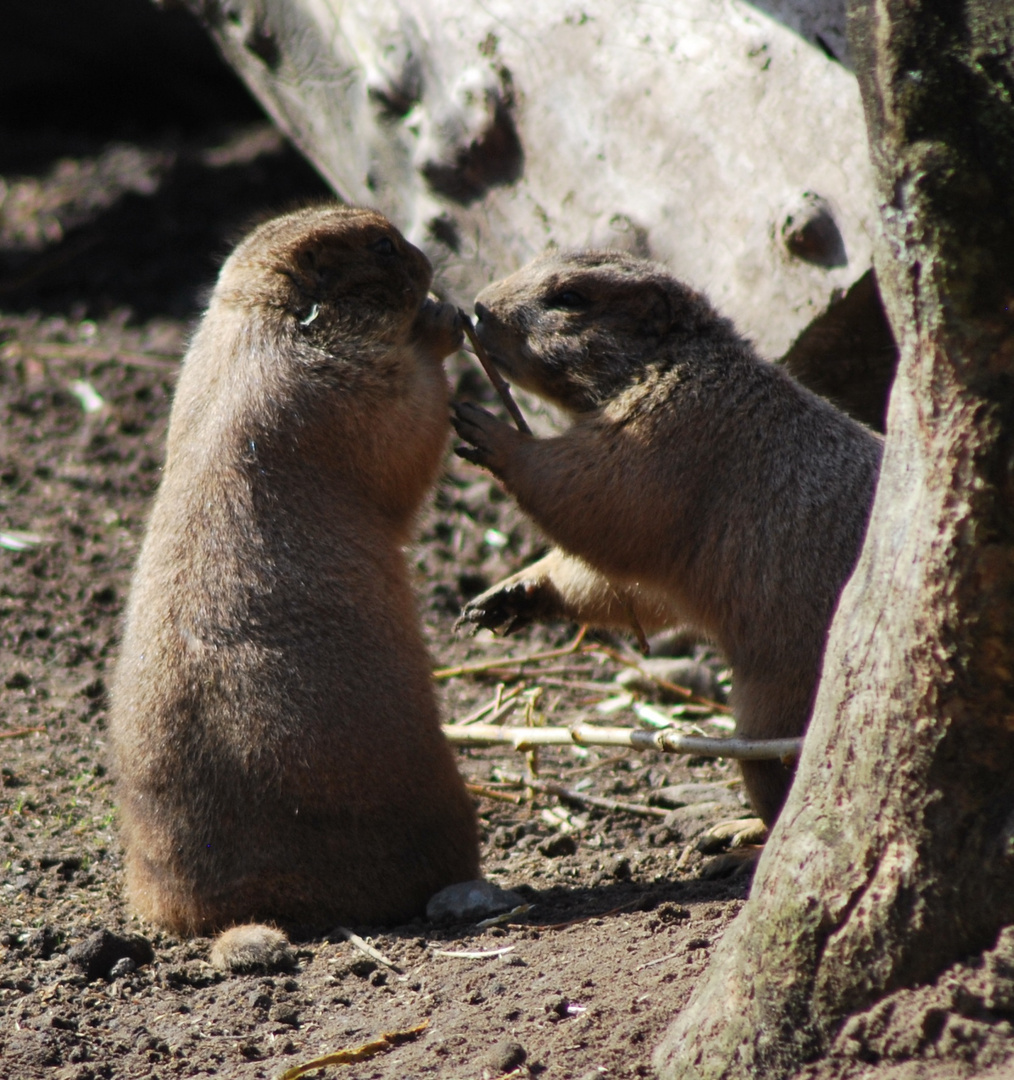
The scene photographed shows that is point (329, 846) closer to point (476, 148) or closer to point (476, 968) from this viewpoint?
point (476, 968)

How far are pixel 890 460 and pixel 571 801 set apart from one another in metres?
3.56

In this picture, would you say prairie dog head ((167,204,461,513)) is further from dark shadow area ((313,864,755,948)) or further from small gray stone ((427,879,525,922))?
dark shadow area ((313,864,755,948))

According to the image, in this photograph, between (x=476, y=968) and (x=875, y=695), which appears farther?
(x=476, y=968)

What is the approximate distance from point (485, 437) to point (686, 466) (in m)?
0.86

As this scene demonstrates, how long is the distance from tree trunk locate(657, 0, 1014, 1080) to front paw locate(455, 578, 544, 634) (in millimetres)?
2929

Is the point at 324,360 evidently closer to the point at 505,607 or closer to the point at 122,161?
the point at 505,607

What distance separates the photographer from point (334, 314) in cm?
518

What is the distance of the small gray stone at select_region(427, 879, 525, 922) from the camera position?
451 cm

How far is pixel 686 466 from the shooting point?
4973 millimetres

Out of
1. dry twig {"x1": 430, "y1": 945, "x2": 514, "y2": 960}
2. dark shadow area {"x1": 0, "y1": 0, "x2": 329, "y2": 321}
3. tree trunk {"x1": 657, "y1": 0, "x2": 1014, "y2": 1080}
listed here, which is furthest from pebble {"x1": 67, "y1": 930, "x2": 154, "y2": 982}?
dark shadow area {"x1": 0, "y1": 0, "x2": 329, "y2": 321}

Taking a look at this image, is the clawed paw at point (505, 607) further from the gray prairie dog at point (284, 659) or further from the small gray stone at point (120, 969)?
the small gray stone at point (120, 969)

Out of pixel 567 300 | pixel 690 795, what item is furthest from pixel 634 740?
pixel 567 300

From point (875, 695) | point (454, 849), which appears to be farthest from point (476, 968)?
point (875, 695)

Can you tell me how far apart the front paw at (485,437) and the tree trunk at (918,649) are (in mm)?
2416
